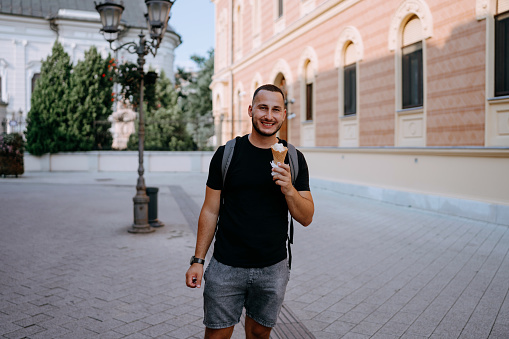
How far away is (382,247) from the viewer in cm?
734

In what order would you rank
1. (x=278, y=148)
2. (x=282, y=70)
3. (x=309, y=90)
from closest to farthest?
(x=278, y=148) < (x=309, y=90) < (x=282, y=70)

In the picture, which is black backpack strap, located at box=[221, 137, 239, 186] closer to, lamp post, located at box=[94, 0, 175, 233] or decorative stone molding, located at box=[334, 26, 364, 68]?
lamp post, located at box=[94, 0, 175, 233]

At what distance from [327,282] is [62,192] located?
12112mm

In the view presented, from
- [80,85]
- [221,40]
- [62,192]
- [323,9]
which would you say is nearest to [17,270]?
[62,192]

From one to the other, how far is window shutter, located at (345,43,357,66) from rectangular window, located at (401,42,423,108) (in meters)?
2.50

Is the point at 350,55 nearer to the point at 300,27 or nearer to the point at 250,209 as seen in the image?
the point at 300,27

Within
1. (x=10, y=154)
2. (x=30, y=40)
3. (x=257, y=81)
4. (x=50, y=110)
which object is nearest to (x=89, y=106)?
(x=50, y=110)

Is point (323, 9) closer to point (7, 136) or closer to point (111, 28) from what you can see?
point (111, 28)

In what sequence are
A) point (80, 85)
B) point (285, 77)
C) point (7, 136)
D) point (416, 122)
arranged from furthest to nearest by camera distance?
point (80, 85) → point (7, 136) → point (285, 77) → point (416, 122)

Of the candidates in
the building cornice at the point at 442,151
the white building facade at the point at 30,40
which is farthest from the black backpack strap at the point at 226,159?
the white building facade at the point at 30,40

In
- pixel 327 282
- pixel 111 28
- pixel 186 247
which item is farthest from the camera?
pixel 111 28

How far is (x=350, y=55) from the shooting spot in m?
14.9

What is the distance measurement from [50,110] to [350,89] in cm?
1792

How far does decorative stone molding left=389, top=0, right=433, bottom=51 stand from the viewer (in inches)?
437
